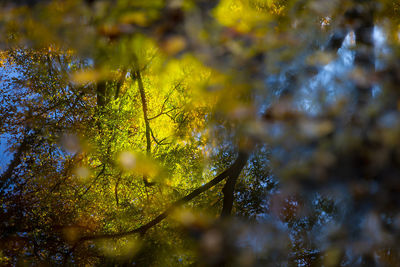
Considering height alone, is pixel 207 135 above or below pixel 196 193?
above

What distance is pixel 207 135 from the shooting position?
3010mm

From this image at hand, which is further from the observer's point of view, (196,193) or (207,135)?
(207,135)

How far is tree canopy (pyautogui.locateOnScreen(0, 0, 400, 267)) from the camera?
4.29 feet

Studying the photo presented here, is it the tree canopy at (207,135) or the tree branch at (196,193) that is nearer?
the tree canopy at (207,135)

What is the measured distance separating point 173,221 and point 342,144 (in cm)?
172

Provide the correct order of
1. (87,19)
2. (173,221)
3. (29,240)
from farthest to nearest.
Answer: (29,240) → (173,221) → (87,19)

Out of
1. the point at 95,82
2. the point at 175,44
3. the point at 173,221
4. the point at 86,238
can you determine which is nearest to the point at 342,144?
the point at 175,44

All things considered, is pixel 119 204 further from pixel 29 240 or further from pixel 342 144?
pixel 342 144

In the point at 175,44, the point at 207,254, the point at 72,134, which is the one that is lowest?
the point at 207,254

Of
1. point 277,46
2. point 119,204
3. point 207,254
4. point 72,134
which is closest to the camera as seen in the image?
point 277,46

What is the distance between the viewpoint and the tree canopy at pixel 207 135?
1307 millimetres

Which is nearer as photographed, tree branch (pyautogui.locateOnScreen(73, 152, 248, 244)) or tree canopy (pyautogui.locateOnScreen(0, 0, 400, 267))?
tree canopy (pyautogui.locateOnScreen(0, 0, 400, 267))

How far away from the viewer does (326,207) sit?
5.55ft

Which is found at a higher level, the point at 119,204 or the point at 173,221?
the point at 119,204
